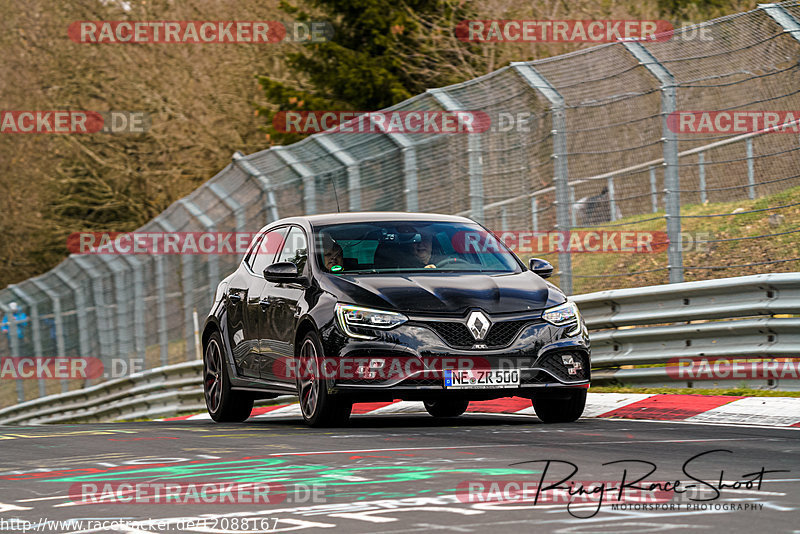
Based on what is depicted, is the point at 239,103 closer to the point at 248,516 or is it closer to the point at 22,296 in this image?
the point at 22,296

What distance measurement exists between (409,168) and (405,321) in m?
6.04

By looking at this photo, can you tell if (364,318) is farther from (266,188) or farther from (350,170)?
(266,188)

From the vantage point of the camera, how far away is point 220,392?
13078 mm

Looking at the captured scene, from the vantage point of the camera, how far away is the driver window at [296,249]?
38.0 ft

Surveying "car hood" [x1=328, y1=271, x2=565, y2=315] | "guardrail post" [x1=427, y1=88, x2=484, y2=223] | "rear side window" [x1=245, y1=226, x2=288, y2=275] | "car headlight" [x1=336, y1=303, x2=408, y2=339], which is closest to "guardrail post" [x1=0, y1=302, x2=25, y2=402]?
"guardrail post" [x1=427, y1=88, x2=484, y2=223]

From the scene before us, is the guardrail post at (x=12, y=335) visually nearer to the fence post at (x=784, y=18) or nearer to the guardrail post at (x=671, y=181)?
the guardrail post at (x=671, y=181)

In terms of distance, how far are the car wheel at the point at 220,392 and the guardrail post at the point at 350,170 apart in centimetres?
401

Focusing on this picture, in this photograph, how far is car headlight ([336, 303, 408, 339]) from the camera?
10.3 meters

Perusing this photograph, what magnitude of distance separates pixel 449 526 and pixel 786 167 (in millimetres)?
7351

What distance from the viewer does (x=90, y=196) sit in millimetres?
45906

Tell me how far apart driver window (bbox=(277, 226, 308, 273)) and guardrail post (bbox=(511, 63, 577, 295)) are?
3.13 metres

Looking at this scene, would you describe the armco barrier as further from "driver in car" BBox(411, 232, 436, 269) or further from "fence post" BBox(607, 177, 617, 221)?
"driver in car" BBox(411, 232, 436, 269)

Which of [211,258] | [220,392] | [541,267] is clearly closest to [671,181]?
[541,267]

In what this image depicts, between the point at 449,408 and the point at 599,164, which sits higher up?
the point at 599,164
